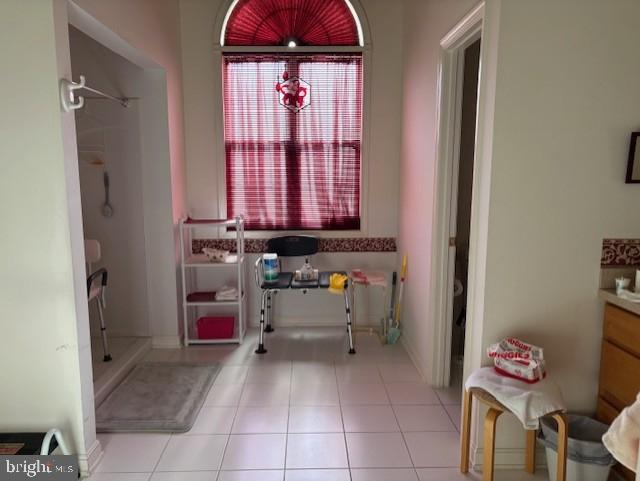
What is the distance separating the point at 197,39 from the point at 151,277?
2.02 meters

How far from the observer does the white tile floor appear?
83.8 inches

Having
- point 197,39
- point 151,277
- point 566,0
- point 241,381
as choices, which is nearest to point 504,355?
point 566,0

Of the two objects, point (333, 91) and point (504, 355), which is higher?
point (333, 91)

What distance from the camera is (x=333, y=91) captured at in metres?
3.94

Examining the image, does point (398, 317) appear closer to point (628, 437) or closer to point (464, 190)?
point (464, 190)

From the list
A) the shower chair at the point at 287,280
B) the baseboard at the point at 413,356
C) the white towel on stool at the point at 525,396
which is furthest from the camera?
the shower chair at the point at 287,280

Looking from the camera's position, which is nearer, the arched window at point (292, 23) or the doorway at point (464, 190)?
the doorway at point (464, 190)

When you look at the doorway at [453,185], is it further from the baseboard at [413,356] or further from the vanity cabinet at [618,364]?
the vanity cabinet at [618,364]

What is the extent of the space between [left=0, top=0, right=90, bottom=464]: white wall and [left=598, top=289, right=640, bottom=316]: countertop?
7.78 feet

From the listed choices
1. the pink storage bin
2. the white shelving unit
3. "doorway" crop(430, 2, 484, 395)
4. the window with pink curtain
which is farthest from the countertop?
the pink storage bin

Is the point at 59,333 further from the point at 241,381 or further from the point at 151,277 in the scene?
the point at 151,277

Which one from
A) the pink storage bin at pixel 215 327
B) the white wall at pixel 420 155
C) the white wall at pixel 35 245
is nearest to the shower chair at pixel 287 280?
the pink storage bin at pixel 215 327

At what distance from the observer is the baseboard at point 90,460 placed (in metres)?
2.11

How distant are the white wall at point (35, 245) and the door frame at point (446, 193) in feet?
6.63
